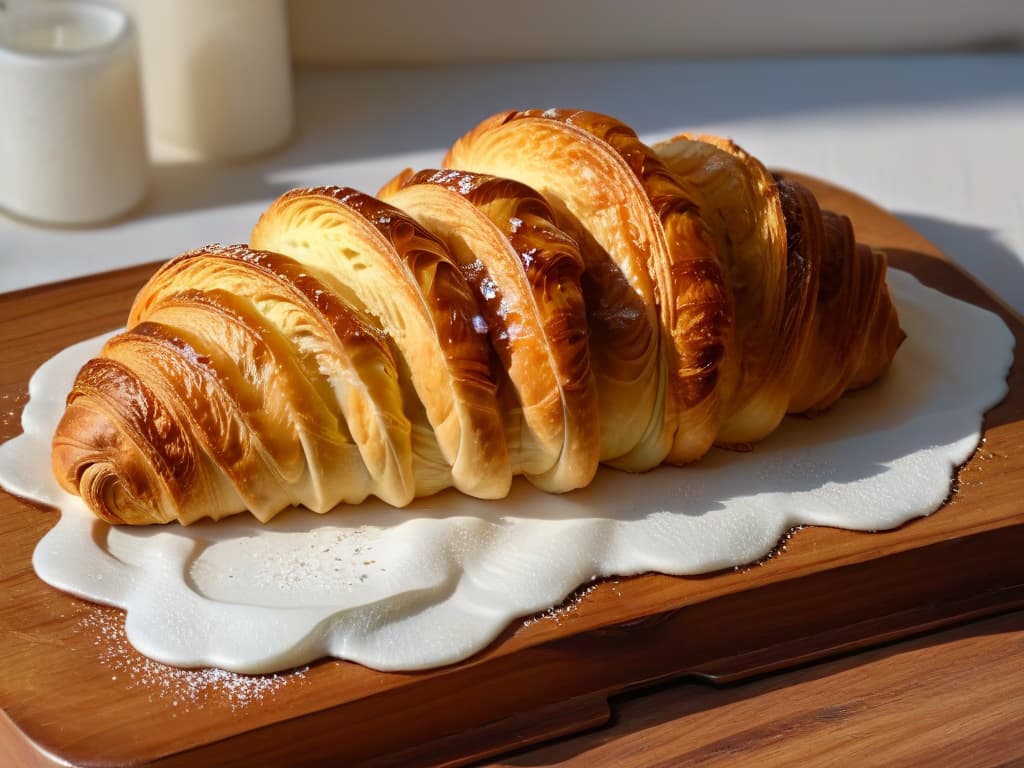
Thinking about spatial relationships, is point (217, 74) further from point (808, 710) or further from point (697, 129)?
point (808, 710)

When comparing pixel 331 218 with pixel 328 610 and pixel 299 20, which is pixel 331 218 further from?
pixel 299 20

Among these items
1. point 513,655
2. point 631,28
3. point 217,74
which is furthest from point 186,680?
point 631,28

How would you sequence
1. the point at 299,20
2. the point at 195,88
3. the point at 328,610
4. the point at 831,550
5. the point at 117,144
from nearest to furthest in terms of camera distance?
1. the point at 328,610
2. the point at 831,550
3. the point at 117,144
4. the point at 195,88
5. the point at 299,20

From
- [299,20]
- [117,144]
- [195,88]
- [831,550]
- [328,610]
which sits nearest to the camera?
[328,610]

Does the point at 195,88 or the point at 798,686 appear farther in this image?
the point at 195,88

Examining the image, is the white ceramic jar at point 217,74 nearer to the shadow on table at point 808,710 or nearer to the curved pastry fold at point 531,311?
the curved pastry fold at point 531,311

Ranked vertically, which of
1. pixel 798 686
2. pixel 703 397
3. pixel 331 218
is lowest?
pixel 798 686

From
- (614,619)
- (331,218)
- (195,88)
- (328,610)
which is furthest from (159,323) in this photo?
(195,88)
